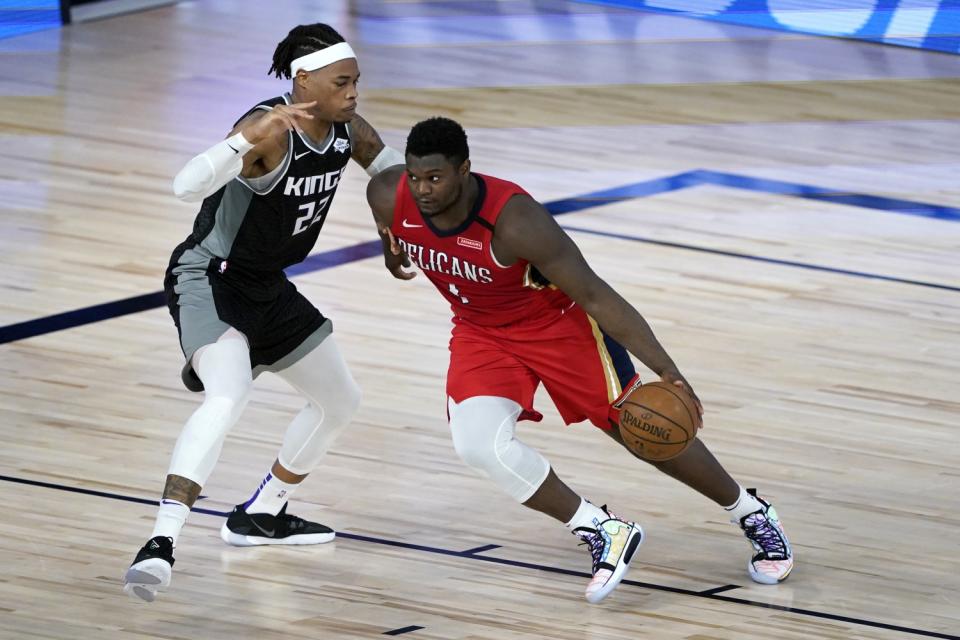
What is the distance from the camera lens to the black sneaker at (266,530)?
15.7 ft

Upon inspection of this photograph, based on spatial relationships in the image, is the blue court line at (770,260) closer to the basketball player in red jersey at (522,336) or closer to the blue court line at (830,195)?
the blue court line at (830,195)

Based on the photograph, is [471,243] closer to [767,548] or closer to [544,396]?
[767,548]

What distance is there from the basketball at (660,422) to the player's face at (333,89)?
1.05 m

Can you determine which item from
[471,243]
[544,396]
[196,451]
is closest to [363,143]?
[471,243]

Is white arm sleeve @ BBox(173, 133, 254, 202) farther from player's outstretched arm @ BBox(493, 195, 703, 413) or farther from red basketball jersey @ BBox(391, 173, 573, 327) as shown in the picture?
player's outstretched arm @ BBox(493, 195, 703, 413)

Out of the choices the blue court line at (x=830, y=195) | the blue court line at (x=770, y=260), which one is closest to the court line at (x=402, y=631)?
the blue court line at (x=770, y=260)

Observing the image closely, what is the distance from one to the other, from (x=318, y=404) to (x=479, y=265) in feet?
2.31

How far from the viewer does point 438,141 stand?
4.23 meters

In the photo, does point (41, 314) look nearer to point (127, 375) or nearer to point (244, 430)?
point (127, 375)

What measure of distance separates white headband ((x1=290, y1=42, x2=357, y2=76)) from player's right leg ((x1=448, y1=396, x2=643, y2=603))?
37.2 inches

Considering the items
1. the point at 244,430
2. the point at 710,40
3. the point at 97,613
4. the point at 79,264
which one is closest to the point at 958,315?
the point at 244,430

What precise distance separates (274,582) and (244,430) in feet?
4.25

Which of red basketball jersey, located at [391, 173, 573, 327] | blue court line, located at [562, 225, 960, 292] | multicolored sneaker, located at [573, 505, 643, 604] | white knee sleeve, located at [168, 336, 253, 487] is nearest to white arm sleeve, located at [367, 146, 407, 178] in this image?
red basketball jersey, located at [391, 173, 573, 327]

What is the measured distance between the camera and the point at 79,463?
5.29 m
